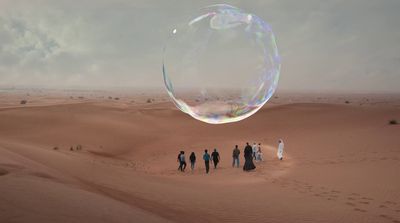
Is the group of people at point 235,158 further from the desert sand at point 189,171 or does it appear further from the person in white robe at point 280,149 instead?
Result: the desert sand at point 189,171

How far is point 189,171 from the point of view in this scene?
52.1 feet

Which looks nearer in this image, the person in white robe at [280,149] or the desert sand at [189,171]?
the desert sand at [189,171]

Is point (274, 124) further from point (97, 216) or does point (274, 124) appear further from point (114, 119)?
point (97, 216)

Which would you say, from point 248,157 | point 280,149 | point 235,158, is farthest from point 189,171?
point 280,149

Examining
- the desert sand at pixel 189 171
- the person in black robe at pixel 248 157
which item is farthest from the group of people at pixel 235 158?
the desert sand at pixel 189 171

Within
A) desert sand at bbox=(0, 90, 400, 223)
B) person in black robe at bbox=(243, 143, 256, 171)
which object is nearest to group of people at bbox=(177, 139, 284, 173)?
person in black robe at bbox=(243, 143, 256, 171)

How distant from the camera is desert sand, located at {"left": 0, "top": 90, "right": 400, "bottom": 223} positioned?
20.5ft

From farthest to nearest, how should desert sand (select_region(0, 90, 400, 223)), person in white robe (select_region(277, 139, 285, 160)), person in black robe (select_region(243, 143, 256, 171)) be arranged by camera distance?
person in white robe (select_region(277, 139, 285, 160)) < person in black robe (select_region(243, 143, 256, 171)) < desert sand (select_region(0, 90, 400, 223))

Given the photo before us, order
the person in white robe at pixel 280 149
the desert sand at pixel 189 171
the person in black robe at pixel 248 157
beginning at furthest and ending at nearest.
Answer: the person in white robe at pixel 280 149 → the person in black robe at pixel 248 157 → the desert sand at pixel 189 171

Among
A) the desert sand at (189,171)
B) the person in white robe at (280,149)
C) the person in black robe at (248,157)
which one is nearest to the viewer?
the desert sand at (189,171)

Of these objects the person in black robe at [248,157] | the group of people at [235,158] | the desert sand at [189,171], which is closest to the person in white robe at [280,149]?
the group of people at [235,158]

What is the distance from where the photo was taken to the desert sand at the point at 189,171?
6238 mm

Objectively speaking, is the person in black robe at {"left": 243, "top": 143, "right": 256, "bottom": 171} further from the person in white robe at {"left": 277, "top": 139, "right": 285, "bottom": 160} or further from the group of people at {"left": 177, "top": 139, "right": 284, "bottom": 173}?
the person in white robe at {"left": 277, "top": 139, "right": 285, "bottom": 160}

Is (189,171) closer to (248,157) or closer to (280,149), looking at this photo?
(248,157)
